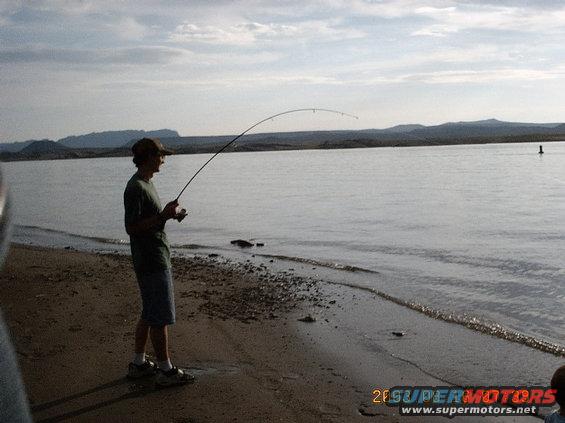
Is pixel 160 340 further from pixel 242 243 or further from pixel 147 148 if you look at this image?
pixel 242 243

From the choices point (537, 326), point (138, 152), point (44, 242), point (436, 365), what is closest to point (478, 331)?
point (537, 326)

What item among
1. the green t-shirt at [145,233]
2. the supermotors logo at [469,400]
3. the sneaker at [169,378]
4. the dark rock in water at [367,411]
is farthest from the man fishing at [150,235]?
the supermotors logo at [469,400]

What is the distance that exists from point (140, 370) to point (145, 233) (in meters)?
1.52

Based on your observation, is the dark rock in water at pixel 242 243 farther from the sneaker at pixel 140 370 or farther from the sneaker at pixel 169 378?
the sneaker at pixel 169 378

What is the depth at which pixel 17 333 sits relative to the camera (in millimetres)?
7121

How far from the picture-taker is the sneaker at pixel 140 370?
577 centimetres

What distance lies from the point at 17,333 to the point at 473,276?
8.77m

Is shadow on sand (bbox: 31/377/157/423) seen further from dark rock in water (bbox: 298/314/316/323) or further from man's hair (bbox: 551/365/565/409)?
man's hair (bbox: 551/365/565/409)

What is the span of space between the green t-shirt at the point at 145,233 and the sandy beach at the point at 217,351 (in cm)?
126

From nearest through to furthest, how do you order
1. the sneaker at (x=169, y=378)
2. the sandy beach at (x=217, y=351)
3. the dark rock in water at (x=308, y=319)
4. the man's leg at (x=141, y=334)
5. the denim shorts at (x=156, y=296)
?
the denim shorts at (x=156, y=296)
the sandy beach at (x=217, y=351)
the man's leg at (x=141, y=334)
the sneaker at (x=169, y=378)
the dark rock in water at (x=308, y=319)

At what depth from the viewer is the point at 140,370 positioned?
5.77 metres

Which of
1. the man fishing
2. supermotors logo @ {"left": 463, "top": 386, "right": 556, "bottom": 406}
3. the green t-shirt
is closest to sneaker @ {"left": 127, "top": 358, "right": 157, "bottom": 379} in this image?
the man fishing

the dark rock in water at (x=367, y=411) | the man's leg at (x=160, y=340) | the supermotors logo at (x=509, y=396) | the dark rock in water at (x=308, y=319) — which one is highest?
the man's leg at (x=160, y=340)

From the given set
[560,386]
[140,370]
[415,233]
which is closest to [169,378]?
[140,370]
